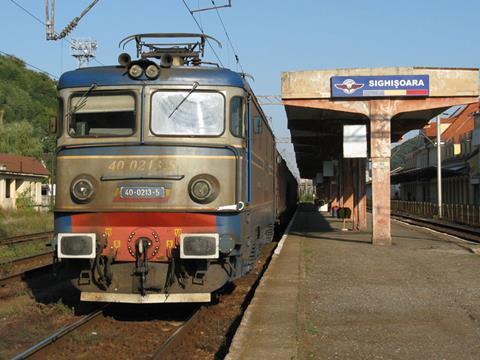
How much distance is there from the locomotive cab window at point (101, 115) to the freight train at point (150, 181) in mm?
13

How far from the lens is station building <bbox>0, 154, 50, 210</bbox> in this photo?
123 feet

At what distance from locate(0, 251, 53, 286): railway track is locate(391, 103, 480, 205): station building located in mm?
19924

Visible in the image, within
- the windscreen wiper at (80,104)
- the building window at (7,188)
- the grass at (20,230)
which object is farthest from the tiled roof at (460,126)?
the windscreen wiper at (80,104)

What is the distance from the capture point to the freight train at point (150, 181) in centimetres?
720

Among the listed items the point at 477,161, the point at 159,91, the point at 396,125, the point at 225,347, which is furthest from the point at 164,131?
the point at 477,161

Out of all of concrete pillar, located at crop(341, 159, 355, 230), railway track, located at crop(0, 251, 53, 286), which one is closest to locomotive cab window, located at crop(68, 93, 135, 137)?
railway track, located at crop(0, 251, 53, 286)

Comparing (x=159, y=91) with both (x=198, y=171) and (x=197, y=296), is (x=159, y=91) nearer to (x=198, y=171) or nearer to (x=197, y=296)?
(x=198, y=171)

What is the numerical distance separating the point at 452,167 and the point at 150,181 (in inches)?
1665

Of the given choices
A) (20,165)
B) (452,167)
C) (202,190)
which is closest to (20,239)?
(202,190)

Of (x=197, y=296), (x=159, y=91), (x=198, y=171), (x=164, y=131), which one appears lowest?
(x=197, y=296)

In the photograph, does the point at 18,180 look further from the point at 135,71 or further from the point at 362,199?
the point at 135,71

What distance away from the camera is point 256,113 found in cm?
945

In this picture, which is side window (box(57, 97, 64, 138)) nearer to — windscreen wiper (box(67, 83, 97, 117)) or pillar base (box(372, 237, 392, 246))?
windscreen wiper (box(67, 83, 97, 117))

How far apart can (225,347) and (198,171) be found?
7.19 ft
